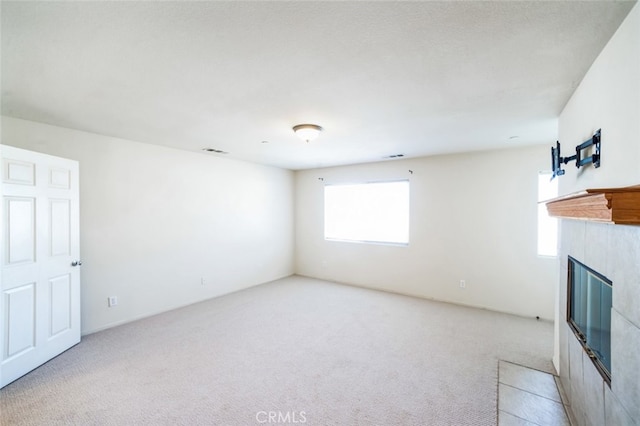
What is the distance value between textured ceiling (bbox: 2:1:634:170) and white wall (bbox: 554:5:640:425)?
170 millimetres

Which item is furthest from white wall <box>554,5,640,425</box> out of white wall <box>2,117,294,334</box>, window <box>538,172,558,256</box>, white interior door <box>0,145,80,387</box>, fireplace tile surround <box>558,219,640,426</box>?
white wall <box>2,117,294,334</box>

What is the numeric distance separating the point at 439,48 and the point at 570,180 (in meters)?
1.65

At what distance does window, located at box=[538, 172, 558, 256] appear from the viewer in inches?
147

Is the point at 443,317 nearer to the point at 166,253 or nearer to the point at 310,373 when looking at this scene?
the point at 310,373

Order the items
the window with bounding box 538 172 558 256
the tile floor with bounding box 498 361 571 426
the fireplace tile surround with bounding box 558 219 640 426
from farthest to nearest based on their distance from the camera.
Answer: the window with bounding box 538 172 558 256, the tile floor with bounding box 498 361 571 426, the fireplace tile surround with bounding box 558 219 640 426

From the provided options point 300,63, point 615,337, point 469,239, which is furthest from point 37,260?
point 469,239

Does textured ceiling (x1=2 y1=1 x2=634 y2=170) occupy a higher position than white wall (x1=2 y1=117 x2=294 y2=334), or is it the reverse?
textured ceiling (x1=2 y1=1 x2=634 y2=170)

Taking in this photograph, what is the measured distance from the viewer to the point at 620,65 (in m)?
1.38

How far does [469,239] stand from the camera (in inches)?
170

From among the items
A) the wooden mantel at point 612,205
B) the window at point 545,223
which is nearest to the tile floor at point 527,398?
the wooden mantel at point 612,205

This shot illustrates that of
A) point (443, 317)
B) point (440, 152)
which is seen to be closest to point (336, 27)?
point (440, 152)

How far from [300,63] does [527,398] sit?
3.10m

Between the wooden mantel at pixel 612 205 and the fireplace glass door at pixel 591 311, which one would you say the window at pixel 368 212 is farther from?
the wooden mantel at pixel 612 205

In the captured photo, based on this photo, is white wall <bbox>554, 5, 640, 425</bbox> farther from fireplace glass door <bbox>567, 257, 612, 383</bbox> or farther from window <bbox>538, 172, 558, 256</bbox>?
window <bbox>538, 172, 558, 256</bbox>
